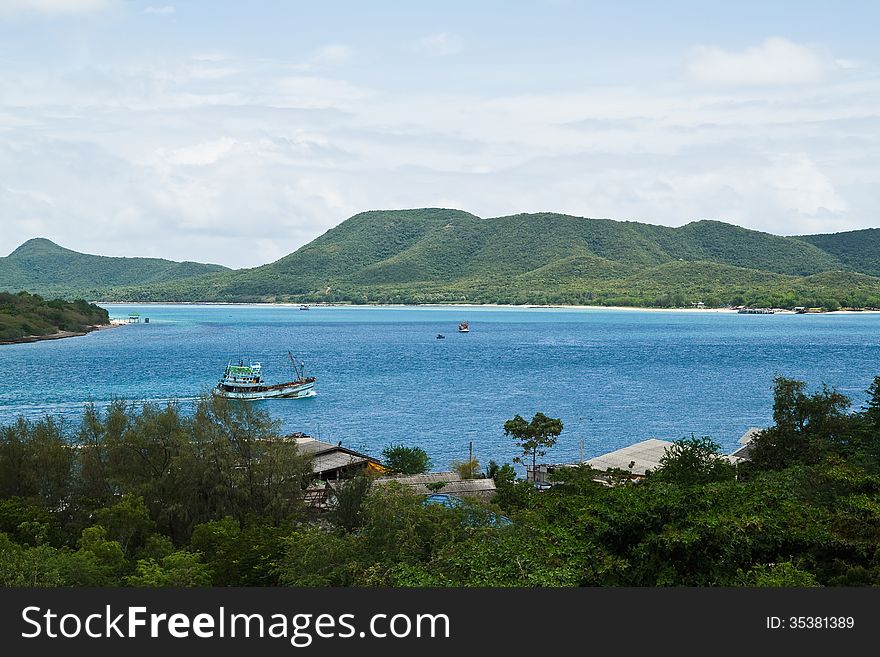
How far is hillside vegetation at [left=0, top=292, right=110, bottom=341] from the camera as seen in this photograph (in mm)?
109250

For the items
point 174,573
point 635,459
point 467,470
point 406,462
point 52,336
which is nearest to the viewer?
point 174,573

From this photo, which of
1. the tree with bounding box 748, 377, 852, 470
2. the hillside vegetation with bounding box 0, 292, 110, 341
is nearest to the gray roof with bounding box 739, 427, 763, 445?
the tree with bounding box 748, 377, 852, 470

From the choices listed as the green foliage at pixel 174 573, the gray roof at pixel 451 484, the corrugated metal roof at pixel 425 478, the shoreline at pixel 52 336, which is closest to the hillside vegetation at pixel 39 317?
Result: the shoreline at pixel 52 336

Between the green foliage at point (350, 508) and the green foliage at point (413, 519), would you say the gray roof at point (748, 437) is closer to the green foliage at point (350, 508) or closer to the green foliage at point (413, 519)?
the green foliage at point (413, 519)

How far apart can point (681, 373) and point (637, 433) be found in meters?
31.9

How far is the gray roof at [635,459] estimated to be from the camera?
31891 millimetres

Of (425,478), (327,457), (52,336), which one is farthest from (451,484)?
(52,336)

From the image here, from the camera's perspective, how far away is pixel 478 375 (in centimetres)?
8019

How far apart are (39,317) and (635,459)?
110m

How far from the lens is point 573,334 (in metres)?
132

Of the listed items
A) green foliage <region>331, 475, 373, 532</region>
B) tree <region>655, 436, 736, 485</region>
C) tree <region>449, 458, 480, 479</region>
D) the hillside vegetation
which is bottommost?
tree <region>449, 458, 480, 479</region>

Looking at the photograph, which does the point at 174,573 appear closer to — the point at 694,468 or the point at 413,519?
the point at 413,519

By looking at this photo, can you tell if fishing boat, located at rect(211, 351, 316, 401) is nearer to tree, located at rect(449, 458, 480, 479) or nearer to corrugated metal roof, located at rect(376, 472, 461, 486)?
tree, located at rect(449, 458, 480, 479)

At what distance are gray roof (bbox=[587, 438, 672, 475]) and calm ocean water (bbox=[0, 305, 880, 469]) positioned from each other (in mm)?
8354
